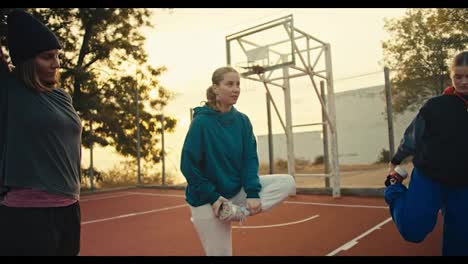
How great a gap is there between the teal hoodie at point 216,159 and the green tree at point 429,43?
3.89ft

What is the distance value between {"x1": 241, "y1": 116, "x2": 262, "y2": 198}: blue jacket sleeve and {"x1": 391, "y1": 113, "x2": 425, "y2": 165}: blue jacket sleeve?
0.63 meters

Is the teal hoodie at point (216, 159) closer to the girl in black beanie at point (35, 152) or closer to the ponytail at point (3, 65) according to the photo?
the girl in black beanie at point (35, 152)

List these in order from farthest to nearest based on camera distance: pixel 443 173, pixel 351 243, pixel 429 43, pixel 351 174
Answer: pixel 351 174 < pixel 351 243 < pixel 429 43 < pixel 443 173

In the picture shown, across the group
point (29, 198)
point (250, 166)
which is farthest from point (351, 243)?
point (29, 198)

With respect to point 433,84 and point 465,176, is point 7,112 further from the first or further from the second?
point 433,84

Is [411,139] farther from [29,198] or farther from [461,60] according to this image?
[29,198]

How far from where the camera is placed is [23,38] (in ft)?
4.31

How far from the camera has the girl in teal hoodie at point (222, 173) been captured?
5.16 feet

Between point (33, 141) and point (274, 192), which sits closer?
point (33, 141)

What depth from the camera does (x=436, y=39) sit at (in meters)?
1.97

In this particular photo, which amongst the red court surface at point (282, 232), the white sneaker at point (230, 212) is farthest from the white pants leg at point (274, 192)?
the red court surface at point (282, 232)

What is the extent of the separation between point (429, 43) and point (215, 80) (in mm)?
1303
